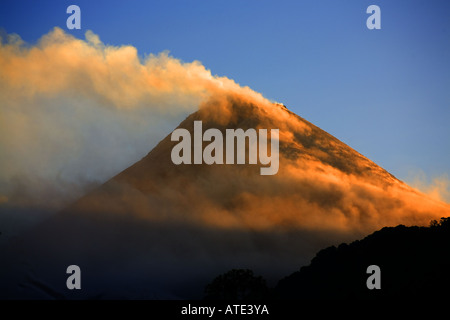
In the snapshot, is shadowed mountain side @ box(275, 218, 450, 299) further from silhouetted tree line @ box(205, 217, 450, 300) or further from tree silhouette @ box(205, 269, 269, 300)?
tree silhouette @ box(205, 269, 269, 300)

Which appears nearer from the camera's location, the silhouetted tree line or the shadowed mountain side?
the shadowed mountain side

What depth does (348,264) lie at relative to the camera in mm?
178000

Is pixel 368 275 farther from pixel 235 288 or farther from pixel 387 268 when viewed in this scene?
pixel 235 288

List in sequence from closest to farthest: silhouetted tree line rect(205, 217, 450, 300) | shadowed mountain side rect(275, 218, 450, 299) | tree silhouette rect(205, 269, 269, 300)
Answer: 1. shadowed mountain side rect(275, 218, 450, 299)
2. silhouetted tree line rect(205, 217, 450, 300)
3. tree silhouette rect(205, 269, 269, 300)

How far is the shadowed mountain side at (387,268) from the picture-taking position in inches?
5359

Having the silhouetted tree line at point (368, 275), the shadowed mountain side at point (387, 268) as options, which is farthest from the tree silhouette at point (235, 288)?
the shadowed mountain side at point (387, 268)

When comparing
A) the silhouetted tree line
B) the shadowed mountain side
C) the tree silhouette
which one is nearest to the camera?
the shadowed mountain side

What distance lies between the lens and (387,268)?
161625 millimetres

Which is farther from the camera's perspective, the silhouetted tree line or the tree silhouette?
the tree silhouette

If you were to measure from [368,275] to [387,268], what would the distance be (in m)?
6.64

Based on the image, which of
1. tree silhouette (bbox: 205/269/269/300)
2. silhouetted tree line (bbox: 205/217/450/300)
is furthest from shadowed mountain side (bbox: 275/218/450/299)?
tree silhouette (bbox: 205/269/269/300)

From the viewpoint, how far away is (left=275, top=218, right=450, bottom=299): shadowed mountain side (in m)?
136

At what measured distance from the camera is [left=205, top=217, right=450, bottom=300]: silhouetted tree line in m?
138
